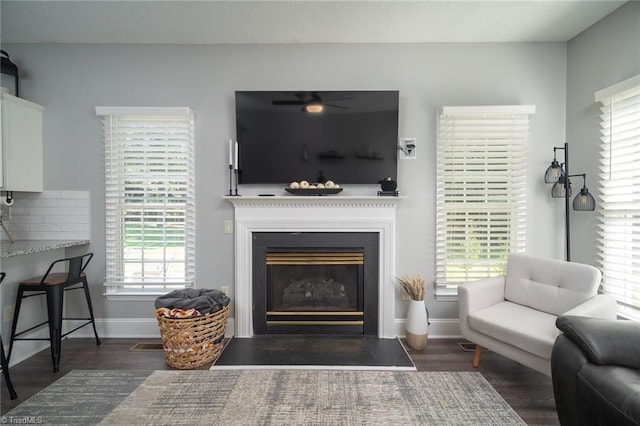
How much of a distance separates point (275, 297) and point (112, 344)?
1491 millimetres

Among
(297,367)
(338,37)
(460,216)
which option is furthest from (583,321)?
(338,37)

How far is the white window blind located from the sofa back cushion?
1.50 feet

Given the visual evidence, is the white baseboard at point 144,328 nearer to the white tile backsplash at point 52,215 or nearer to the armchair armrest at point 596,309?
the white tile backsplash at point 52,215

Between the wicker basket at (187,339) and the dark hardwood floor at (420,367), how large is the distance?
0.10 meters

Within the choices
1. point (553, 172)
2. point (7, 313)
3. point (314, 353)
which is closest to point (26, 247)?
point (7, 313)

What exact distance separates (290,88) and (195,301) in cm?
202

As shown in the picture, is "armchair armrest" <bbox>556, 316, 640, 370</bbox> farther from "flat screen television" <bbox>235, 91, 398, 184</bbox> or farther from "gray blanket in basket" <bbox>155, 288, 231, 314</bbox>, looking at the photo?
"gray blanket in basket" <bbox>155, 288, 231, 314</bbox>

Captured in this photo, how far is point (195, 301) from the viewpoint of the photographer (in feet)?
7.63

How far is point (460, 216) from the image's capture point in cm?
278

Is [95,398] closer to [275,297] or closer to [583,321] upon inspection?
[275,297]

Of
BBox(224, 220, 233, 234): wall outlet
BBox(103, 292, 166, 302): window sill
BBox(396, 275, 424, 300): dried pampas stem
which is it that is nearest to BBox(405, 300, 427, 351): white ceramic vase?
BBox(396, 275, 424, 300): dried pampas stem

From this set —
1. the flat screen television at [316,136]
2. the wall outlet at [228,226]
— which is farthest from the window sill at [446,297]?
the wall outlet at [228,226]

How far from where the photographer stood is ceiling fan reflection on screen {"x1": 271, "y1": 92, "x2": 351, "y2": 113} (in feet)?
8.80

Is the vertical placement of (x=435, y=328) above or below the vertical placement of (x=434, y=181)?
below
